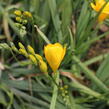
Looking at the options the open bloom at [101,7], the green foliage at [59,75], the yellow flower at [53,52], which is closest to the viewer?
the yellow flower at [53,52]

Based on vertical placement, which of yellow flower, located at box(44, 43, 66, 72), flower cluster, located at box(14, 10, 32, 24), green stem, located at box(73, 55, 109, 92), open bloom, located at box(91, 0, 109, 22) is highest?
open bloom, located at box(91, 0, 109, 22)

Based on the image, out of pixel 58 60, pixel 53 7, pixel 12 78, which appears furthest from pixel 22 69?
pixel 58 60

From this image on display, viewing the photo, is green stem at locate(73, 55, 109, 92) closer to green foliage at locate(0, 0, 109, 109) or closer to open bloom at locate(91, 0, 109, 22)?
green foliage at locate(0, 0, 109, 109)

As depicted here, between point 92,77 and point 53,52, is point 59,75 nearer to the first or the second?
point 92,77

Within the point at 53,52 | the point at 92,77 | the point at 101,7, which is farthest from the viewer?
the point at 92,77

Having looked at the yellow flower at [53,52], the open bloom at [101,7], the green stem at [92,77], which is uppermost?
the open bloom at [101,7]

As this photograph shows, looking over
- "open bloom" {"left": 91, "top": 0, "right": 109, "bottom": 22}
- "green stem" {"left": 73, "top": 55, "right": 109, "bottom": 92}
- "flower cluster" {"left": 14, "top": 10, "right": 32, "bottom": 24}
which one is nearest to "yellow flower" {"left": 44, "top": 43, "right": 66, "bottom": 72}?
"flower cluster" {"left": 14, "top": 10, "right": 32, "bottom": 24}

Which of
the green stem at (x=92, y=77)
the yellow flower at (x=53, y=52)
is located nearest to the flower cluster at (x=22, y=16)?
the yellow flower at (x=53, y=52)

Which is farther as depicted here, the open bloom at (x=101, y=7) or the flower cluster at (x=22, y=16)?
the open bloom at (x=101, y=7)

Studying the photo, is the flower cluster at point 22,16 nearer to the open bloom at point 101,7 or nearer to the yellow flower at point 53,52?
the yellow flower at point 53,52

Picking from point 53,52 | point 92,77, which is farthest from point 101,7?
point 92,77

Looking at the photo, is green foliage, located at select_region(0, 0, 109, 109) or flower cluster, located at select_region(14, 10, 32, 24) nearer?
flower cluster, located at select_region(14, 10, 32, 24)

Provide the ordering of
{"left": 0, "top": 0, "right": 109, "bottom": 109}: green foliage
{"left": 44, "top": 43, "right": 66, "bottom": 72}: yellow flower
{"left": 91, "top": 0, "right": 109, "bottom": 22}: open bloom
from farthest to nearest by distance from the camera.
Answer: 1. {"left": 0, "top": 0, "right": 109, "bottom": 109}: green foliage
2. {"left": 91, "top": 0, "right": 109, "bottom": 22}: open bloom
3. {"left": 44, "top": 43, "right": 66, "bottom": 72}: yellow flower
